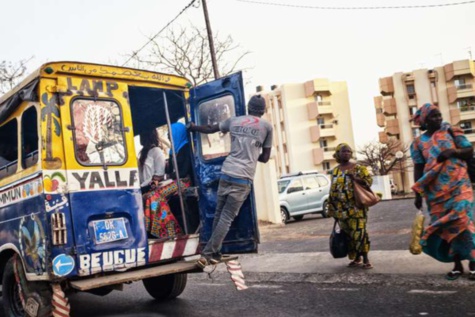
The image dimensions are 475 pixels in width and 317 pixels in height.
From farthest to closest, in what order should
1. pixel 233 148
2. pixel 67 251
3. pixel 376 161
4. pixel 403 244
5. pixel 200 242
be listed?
1. pixel 376 161
2. pixel 403 244
3. pixel 200 242
4. pixel 233 148
5. pixel 67 251

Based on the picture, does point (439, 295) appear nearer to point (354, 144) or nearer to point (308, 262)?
point (308, 262)

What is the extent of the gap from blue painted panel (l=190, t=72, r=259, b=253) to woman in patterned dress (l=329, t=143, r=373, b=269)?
5.92 feet

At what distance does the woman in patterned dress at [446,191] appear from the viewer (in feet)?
18.1

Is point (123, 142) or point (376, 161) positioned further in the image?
point (376, 161)

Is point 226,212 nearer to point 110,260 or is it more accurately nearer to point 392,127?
point 110,260

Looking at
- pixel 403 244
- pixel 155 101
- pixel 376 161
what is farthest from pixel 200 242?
pixel 376 161

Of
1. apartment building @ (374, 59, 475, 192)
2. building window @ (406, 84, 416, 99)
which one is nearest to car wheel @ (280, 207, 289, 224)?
apartment building @ (374, 59, 475, 192)

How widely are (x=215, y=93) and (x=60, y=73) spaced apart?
1.83m

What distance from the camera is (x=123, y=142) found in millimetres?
5414

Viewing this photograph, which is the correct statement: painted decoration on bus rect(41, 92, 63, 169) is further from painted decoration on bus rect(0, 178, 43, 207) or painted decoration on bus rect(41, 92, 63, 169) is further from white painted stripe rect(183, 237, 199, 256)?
white painted stripe rect(183, 237, 199, 256)

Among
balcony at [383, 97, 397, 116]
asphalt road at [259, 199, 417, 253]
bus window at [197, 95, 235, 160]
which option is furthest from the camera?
balcony at [383, 97, 397, 116]

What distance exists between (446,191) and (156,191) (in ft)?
11.1

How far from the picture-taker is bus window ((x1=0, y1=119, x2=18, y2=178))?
18.3ft

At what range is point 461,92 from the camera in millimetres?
57656
